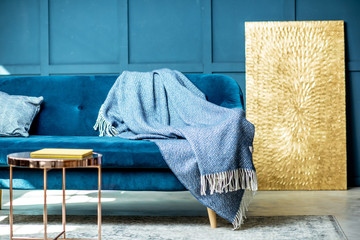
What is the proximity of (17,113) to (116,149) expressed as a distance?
95cm

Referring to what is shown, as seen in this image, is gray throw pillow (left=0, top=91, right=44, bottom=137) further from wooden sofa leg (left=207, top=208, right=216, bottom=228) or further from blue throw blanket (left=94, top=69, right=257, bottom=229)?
wooden sofa leg (left=207, top=208, right=216, bottom=228)

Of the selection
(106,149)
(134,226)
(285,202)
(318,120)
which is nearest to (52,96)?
(106,149)

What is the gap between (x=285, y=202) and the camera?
3.51m

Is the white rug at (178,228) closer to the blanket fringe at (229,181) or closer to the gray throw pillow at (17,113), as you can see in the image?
the blanket fringe at (229,181)

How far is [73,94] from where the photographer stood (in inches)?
136

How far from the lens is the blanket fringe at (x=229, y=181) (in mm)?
2553

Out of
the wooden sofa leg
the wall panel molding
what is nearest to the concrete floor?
the wooden sofa leg

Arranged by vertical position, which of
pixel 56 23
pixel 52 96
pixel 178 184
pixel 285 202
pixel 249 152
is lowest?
pixel 285 202

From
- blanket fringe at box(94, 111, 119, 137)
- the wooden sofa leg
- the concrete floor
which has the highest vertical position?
blanket fringe at box(94, 111, 119, 137)

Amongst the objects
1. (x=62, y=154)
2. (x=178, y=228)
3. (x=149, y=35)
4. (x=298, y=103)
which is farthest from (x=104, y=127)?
(x=298, y=103)

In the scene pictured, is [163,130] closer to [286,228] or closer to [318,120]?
[286,228]

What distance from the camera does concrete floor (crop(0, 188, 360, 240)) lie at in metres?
3.07

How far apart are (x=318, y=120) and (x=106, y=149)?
2.23 metres

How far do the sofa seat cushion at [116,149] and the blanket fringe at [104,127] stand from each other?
1.60ft
